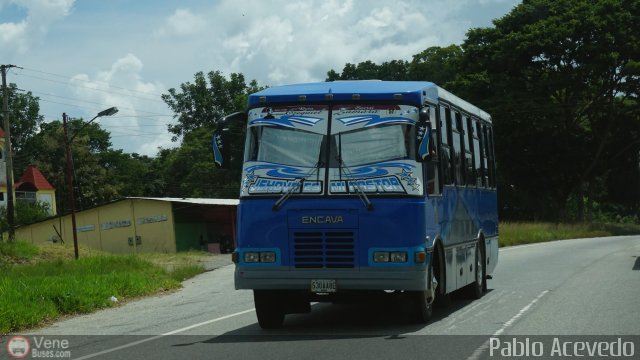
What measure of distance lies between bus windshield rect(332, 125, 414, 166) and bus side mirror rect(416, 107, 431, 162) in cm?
23

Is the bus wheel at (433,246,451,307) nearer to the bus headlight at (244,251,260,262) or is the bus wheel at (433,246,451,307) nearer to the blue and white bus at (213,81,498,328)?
the blue and white bus at (213,81,498,328)

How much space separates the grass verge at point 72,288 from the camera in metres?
14.7

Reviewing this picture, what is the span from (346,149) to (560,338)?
3594mm

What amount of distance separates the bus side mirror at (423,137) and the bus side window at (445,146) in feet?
4.61

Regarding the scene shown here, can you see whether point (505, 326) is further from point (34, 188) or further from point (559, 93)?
point (34, 188)

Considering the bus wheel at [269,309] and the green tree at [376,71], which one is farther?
the green tree at [376,71]

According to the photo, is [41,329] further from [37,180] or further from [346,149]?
[37,180]

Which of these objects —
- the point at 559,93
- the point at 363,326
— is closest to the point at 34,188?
the point at 559,93

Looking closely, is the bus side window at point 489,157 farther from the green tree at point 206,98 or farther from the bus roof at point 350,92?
the green tree at point 206,98

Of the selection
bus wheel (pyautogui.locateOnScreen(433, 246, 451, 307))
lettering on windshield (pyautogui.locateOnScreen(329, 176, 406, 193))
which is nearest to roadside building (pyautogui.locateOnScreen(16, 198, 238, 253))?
bus wheel (pyautogui.locateOnScreen(433, 246, 451, 307))

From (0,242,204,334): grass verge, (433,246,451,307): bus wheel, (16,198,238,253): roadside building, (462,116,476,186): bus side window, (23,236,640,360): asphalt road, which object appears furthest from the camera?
(16,198,238,253): roadside building

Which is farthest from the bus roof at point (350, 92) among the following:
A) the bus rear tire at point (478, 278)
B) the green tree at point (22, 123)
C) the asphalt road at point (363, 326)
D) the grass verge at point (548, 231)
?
the green tree at point (22, 123)

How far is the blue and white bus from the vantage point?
11555 millimetres

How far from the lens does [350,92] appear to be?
12086mm
